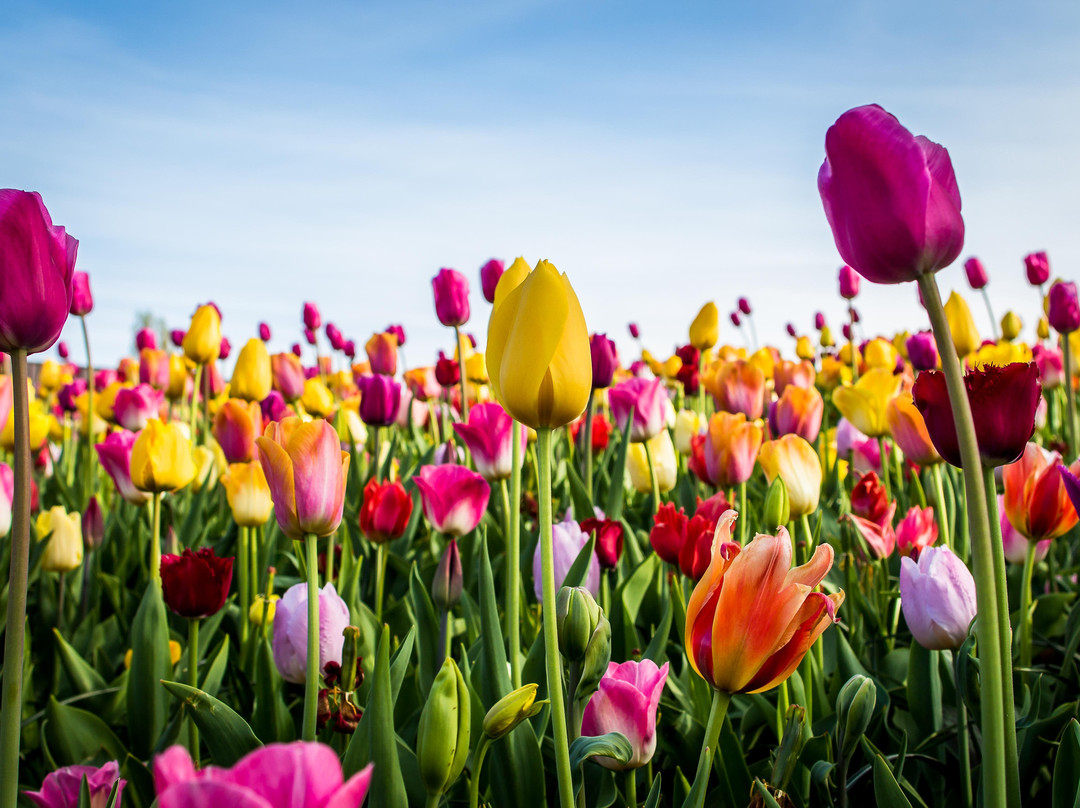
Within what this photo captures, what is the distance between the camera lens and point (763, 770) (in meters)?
1.36

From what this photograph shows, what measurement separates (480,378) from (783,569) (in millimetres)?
3599

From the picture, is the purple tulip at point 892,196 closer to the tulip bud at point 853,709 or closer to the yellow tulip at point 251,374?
the tulip bud at point 853,709

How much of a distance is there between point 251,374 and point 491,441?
5.09ft

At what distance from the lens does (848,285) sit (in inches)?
193

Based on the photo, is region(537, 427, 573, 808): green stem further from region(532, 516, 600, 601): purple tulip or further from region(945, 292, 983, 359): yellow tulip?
region(945, 292, 983, 359): yellow tulip

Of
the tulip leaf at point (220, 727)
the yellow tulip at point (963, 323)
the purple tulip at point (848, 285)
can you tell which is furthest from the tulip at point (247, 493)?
the purple tulip at point (848, 285)

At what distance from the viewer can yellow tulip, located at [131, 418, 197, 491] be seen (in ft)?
5.98

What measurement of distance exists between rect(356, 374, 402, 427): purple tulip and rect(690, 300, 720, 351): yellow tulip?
4.57 ft

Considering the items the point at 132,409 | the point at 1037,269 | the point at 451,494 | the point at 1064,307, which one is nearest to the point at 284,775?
the point at 451,494

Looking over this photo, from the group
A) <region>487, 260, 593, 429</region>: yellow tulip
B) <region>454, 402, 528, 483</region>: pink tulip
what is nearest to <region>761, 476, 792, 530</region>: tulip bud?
<region>454, 402, 528, 483</region>: pink tulip

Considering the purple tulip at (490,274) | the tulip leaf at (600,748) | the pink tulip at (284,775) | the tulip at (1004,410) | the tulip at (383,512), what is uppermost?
the purple tulip at (490,274)

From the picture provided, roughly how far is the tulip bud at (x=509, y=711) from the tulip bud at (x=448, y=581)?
2.36ft

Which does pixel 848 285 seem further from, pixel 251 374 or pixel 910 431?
pixel 251 374

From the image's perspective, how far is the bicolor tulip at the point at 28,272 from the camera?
2.50ft
